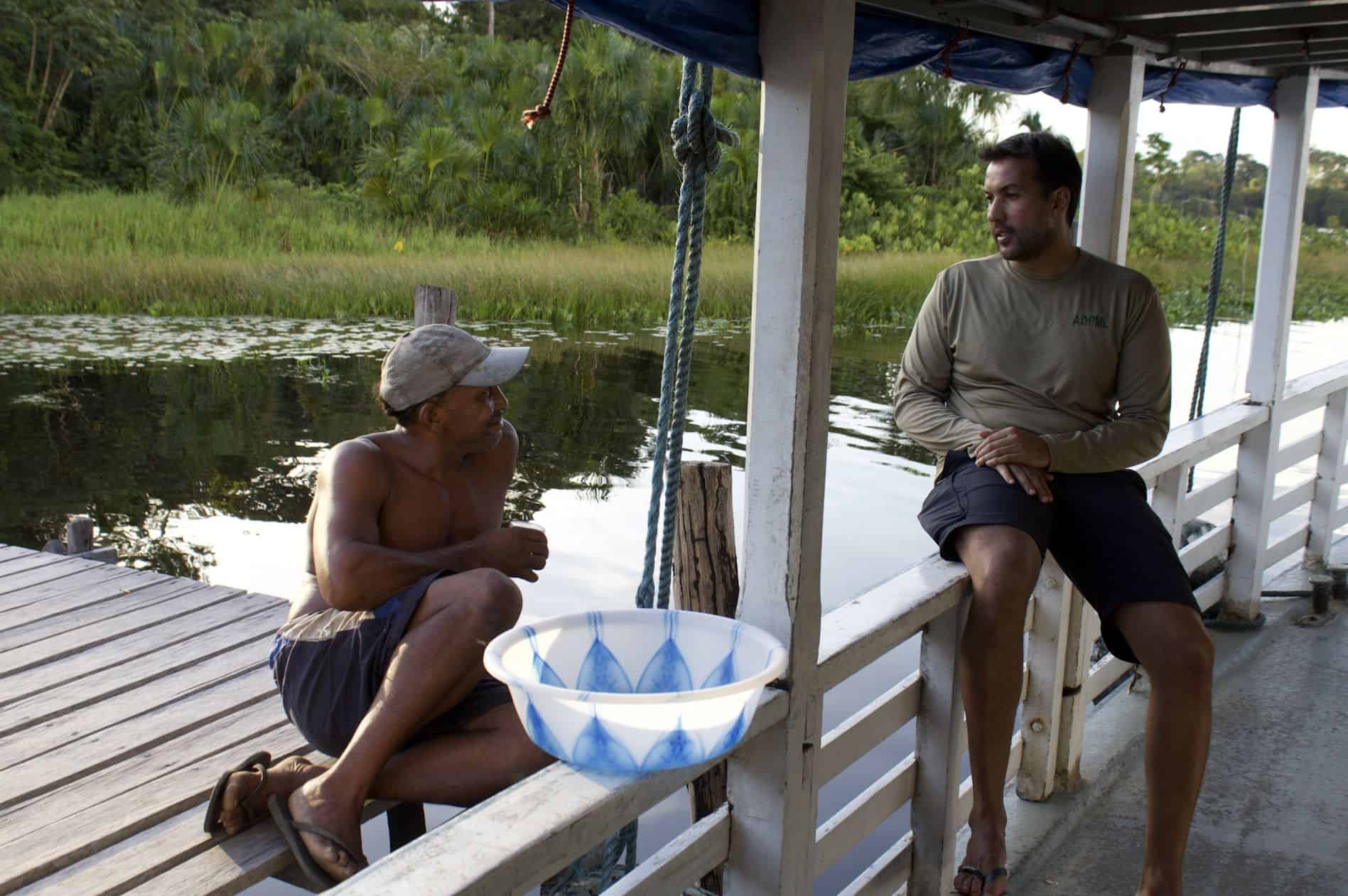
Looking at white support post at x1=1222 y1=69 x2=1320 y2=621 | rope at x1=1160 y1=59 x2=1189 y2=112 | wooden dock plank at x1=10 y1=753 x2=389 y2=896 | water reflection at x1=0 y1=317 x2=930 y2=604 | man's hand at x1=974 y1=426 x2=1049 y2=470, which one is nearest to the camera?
wooden dock plank at x1=10 y1=753 x2=389 y2=896

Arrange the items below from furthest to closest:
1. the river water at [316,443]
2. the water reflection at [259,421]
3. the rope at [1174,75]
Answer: the water reflection at [259,421], the river water at [316,443], the rope at [1174,75]

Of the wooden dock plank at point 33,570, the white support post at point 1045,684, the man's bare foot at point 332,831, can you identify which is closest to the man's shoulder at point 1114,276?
the white support post at point 1045,684

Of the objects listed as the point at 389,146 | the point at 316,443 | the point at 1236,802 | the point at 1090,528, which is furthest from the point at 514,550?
the point at 389,146

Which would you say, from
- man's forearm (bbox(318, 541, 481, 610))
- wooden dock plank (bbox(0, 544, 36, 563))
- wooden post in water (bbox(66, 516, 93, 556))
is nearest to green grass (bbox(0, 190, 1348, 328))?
wooden post in water (bbox(66, 516, 93, 556))

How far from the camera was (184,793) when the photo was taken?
2234 millimetres

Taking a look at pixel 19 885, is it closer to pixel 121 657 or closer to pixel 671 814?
pixel 121 657

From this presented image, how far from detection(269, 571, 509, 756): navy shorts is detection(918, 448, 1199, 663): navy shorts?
91cm

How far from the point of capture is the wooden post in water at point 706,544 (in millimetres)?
2174

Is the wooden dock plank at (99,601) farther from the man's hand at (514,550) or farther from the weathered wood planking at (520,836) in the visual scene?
the weathered wood planking at (520,836)

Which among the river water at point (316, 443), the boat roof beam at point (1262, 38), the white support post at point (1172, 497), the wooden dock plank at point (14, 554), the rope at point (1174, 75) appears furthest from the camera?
the river water at point (316, 443)

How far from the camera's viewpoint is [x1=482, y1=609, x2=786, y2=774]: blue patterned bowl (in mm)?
1245

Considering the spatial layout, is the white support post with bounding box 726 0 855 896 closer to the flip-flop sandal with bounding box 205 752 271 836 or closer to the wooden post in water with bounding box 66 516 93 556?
the flip-flop sandal with bounding box 205 752 271 836

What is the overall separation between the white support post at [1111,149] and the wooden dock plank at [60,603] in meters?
2.65

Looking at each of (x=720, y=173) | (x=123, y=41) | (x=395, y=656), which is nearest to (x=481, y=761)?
(x=395, y=656)
